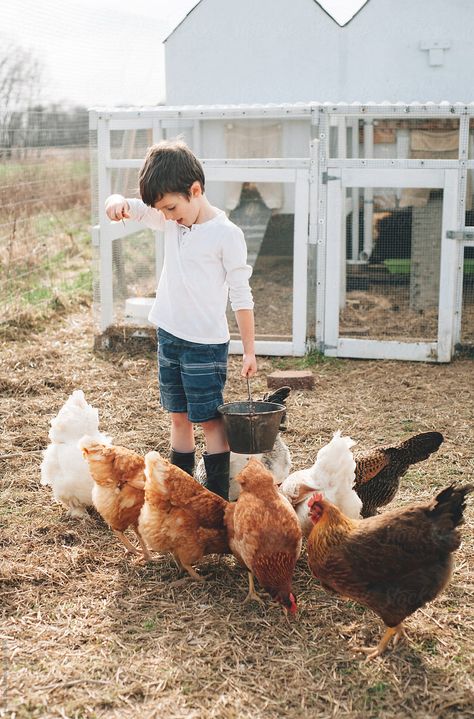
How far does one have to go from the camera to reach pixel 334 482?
11.7 feet

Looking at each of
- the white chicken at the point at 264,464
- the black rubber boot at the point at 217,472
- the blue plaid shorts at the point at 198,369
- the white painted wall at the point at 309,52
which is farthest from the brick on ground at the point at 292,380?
the white painted wall at the point at 309,52

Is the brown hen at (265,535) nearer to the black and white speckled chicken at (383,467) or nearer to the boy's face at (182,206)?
the black and white speckled chicken at (383,467)

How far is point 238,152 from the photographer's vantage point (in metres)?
7.07

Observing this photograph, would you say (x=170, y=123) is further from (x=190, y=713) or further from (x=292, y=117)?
(x=190, y=713)

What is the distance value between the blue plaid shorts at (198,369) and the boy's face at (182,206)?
1.75 ft

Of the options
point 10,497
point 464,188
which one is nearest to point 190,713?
point 10,497

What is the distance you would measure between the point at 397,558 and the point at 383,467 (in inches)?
37.3

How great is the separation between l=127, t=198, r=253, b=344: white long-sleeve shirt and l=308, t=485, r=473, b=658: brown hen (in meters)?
1.08

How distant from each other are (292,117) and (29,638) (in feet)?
16.7

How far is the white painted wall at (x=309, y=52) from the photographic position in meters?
10.0

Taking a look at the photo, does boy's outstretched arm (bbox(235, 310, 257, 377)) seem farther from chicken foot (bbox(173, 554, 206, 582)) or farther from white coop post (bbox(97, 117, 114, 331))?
white coop post (bbox(97, 117, 114, 331))

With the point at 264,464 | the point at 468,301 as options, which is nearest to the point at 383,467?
the point at 264,464

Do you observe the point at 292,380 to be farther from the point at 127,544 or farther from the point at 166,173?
the point at 166,173

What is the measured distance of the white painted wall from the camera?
33.0ft
